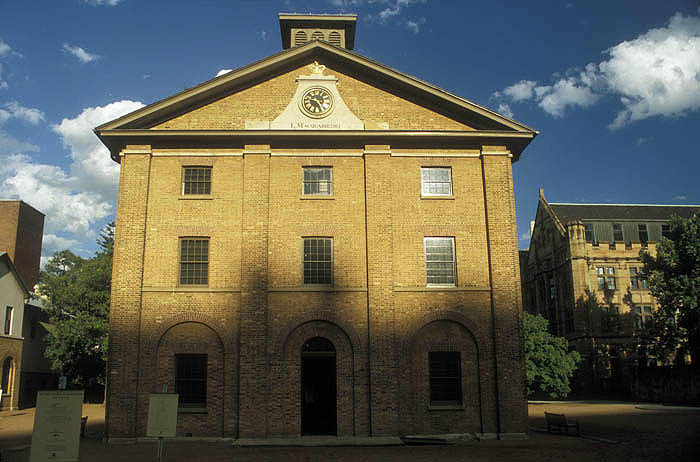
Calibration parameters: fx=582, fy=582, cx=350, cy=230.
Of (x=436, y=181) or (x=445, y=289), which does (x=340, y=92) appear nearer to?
(x=436, y=181)

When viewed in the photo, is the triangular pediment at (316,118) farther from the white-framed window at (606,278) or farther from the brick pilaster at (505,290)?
the white-framed window at (606,278)

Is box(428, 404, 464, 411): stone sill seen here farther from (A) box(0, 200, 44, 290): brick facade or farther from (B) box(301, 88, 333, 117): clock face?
(A) box(0, 200, 44, 290): brick facade

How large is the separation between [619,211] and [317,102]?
45577 mm

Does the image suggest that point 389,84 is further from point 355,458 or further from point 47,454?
point 47,454

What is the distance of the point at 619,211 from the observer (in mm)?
57781

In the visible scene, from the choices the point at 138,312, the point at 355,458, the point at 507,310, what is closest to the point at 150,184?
the point at 138,312

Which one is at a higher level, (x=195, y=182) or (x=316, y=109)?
(x=316, y=109)

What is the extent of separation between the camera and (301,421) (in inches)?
773

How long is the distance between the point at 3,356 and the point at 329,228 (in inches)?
1013

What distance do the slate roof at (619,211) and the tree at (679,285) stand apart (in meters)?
15.5

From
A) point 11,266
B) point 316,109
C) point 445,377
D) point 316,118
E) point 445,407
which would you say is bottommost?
point 445,407

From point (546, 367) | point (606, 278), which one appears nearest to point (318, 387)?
point (546, 367)

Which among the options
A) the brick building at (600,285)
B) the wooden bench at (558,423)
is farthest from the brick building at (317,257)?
the brick building at (600,285)

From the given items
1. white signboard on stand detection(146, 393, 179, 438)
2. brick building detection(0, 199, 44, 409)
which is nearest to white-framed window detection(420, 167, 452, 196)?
white signboard on stand detection(146, 393, 179, 438)
